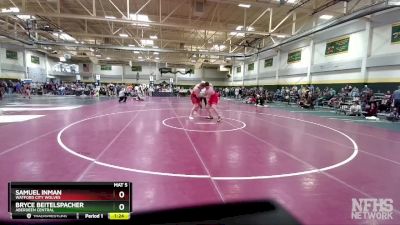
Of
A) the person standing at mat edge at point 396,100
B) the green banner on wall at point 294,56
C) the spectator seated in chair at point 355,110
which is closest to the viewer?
the person standing at mat edge at point 396,100

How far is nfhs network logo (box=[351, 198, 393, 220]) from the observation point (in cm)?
302

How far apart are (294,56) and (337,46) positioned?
6.25 meters

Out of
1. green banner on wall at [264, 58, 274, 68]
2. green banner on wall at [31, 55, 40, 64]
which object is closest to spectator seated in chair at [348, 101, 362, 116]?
green banner on wall at [264, 58, 274, 68]

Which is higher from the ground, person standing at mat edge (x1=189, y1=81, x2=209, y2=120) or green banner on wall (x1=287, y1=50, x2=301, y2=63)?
green banner on wall (x1=287, y1=50, x2=301, y2=63)

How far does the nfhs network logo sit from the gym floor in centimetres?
8

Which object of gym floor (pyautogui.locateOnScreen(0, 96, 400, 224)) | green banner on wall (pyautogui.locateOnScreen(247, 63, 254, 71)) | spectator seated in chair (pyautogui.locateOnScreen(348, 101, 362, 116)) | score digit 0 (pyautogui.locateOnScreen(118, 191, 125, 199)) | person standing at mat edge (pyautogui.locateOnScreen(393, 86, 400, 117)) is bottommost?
gym floor (pyautogui.locateOnScreen(0, 96, 400, 224))

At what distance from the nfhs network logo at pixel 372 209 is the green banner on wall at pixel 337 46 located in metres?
19.0

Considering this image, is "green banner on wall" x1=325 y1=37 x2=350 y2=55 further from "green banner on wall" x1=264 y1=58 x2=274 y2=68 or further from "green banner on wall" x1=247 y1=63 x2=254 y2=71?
"green banner on wall" x1=247 y1=63 x2=254 y2=71

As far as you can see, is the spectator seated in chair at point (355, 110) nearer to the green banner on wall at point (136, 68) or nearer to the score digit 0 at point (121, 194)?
the score digit 0 at point (121, 194)

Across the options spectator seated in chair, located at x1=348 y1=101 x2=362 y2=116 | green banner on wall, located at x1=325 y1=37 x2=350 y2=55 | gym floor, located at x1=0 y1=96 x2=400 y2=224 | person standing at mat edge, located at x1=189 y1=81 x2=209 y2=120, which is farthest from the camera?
green banner on wall, located at x1=325 y1=37 x2=350 y2=55

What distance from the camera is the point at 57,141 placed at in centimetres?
638

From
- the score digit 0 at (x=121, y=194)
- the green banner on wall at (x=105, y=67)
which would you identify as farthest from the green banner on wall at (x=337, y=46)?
the green banner on wall at (x=105, y=67)
